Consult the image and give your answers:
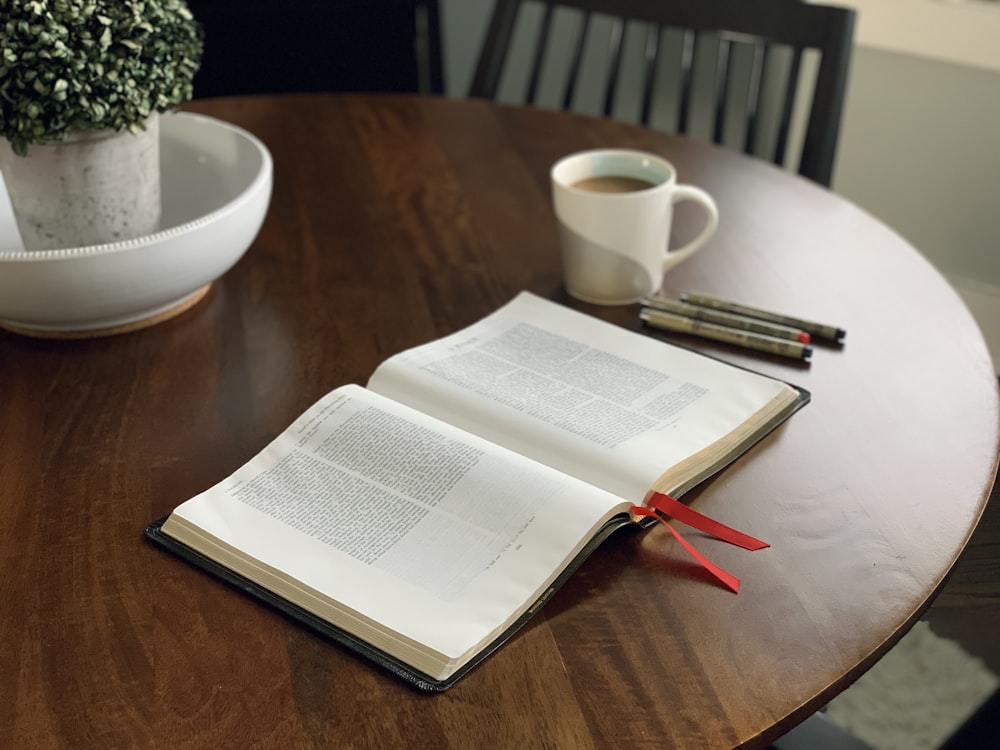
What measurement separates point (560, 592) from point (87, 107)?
0.56m

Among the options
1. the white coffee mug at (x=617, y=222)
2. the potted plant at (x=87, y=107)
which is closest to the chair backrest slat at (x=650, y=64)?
the white coffee mug at (x=617, y=222)

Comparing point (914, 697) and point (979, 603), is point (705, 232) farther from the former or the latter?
point (914, 697)

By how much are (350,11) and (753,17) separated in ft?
3.71

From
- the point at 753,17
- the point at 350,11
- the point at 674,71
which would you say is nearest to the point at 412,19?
the point at 350,11

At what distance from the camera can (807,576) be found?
0.70 meters

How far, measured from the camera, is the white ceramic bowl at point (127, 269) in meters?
0.89

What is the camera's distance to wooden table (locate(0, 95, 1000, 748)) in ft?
1.98

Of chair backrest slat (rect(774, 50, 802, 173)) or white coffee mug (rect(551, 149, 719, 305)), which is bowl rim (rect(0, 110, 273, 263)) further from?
chair backrest slat (rect(774, 50, 802, 173))

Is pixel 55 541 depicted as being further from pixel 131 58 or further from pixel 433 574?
pixel 131 58

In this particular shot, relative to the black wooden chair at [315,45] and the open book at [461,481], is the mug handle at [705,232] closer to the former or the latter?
the open book at [461,481]

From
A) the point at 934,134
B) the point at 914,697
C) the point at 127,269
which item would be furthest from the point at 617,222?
the point at 934,134

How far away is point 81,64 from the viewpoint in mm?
849

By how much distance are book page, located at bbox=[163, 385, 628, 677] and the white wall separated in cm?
157

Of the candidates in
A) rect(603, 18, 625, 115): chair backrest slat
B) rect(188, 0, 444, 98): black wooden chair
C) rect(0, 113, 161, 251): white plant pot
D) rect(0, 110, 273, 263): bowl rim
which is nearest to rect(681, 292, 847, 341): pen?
rect(0, 110, 273, 263): bowl rim
